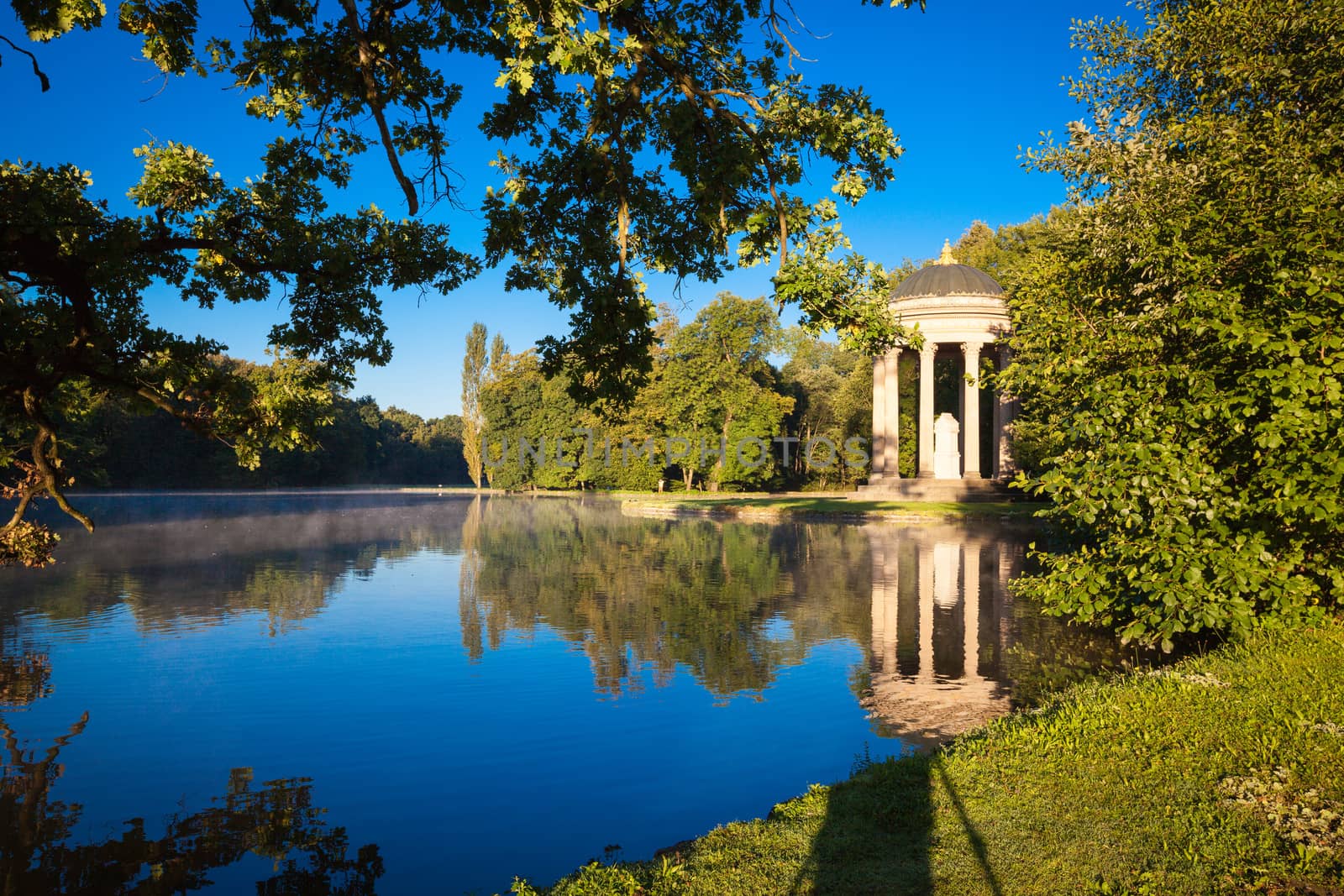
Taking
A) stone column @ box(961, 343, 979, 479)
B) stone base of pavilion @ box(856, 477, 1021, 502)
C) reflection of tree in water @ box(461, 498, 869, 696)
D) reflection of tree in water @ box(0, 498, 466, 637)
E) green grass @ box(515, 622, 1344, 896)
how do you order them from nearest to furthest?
green grass @ box(515, 622, 1344, 896) < reflection of tree in water @ box(461, 498, 869, 696) < reflection of tree in water @ box(0, 498, 466, 637) < stone base of pavilion @ box(856, 477, 1021, 502) < stone column @ box(961, 343, 979, 479)

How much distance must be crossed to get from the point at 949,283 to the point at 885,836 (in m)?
50.1

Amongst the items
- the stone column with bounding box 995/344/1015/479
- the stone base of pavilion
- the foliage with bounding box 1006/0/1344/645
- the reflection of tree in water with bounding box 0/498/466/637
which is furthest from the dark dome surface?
the foliage with bounding box 1006/0/1344/645

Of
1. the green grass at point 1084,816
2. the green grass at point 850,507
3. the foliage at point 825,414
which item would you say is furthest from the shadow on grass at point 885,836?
the foliage at point 825,414

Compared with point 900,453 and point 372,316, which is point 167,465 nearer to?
point 900,453

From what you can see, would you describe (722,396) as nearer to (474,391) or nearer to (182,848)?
(474,391)

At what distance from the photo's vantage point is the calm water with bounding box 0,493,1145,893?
21.6 feet

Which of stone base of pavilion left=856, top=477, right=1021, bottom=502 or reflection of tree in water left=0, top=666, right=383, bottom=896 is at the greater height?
stone base of pavilion left=856, top=477, right=1021, bottom=502

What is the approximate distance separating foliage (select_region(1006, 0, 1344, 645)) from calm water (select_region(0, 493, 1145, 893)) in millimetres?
2325

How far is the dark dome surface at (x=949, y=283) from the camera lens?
51344 mm

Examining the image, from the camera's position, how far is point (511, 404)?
87.0 m

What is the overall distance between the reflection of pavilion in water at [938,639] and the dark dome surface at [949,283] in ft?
95.0

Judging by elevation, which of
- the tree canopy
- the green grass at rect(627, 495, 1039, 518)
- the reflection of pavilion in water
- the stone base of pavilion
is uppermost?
the tree canopy

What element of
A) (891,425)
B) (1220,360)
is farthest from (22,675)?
(891,425)

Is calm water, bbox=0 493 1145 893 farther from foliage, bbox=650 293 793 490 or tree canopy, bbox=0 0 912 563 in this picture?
foliage, bbox=650 293 793 490
